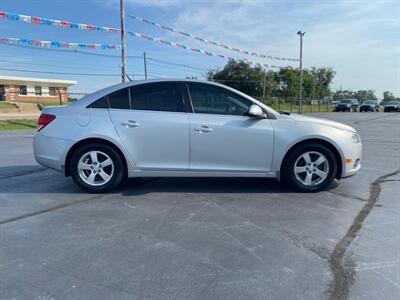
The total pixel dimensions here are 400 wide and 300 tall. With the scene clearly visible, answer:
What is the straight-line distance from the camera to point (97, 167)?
4973mm

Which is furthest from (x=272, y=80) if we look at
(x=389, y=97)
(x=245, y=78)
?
(x=389, y=97)

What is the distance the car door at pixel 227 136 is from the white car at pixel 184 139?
0.01 metres

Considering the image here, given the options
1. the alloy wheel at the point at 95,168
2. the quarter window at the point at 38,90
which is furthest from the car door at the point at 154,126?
the quarter window at the point at 38,90

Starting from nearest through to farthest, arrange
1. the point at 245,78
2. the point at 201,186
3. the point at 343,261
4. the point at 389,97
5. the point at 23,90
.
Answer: the point at 343,261 → the point at 201,186 → the point at 23,90 → the point at 245,78 → the point at 389,97

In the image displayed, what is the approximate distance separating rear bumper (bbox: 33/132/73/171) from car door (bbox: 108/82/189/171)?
31.1 inches

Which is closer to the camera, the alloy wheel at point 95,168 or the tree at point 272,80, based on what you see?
the alloy wheel at point 95,168

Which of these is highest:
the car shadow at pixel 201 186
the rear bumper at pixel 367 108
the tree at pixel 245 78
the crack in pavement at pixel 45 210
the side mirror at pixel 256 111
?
the tree at pixel 245 78

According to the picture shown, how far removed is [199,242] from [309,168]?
2332mm

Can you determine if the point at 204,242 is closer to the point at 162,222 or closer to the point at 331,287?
the point at 162,222

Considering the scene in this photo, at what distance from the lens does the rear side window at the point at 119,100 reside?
16.4ft

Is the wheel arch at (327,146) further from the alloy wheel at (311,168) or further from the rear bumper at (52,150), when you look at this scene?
the rear bumper at (52,150)

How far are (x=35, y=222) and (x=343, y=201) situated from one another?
3.78 meters

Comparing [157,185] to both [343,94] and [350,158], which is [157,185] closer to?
[350,158]

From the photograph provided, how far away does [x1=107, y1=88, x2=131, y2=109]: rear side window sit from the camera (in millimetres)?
5000
